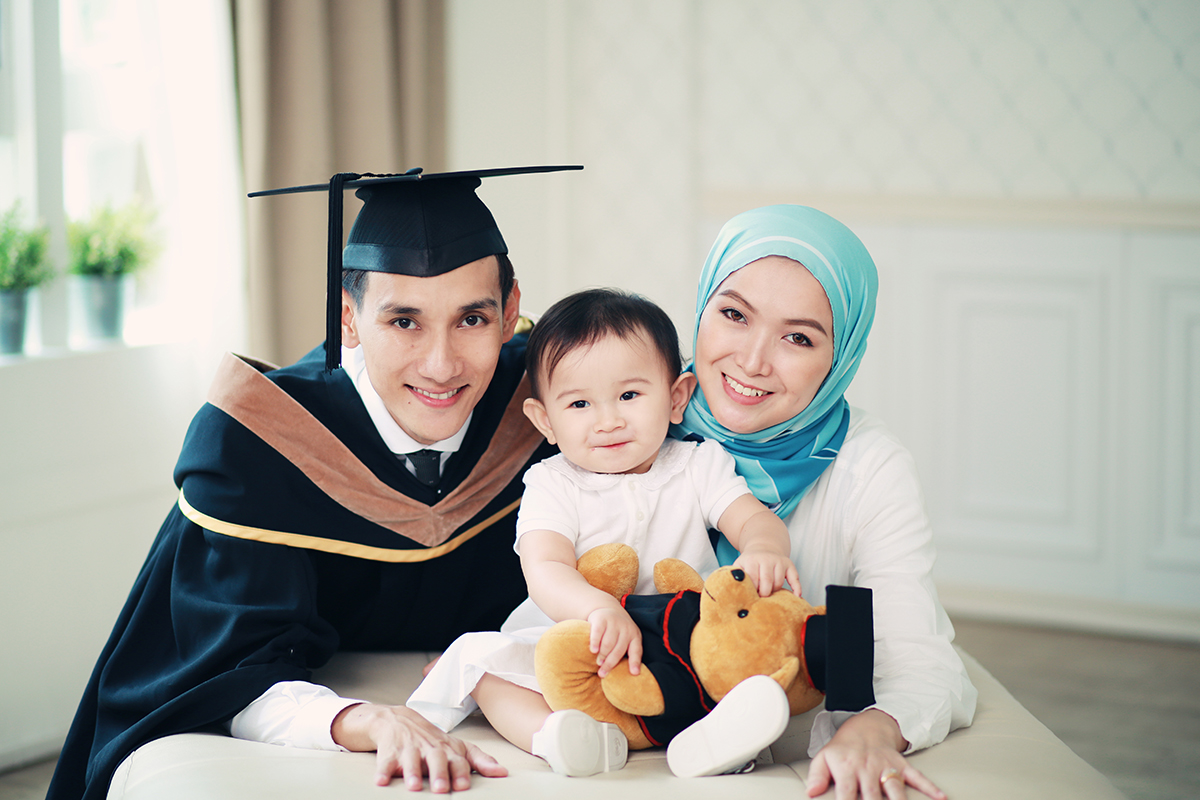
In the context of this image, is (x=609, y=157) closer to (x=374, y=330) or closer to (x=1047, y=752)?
(x=374, y=330)

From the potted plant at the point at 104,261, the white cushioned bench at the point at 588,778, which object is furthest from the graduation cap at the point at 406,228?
the potted plant at the point at 104,261

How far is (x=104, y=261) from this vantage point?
2.84m

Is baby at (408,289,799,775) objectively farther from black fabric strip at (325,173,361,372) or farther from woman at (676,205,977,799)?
black fabric strip at (325,173,361,372)

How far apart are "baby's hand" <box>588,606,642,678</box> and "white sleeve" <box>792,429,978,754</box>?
1.09 ft

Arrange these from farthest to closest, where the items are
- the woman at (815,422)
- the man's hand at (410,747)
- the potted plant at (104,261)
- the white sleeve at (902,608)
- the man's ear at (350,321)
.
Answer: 1. the potted plant at (104,261)
2. the man's ear at (350,321)
3. the woman at (815,422)
4. the white sleeve at (902,608)
5. the man's hand at (410,747)

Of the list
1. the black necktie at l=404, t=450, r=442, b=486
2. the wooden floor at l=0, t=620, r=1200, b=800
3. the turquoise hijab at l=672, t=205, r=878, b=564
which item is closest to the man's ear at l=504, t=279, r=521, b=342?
the black necktie at l=404, t=450, r=442, b=486

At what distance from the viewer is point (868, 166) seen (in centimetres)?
389

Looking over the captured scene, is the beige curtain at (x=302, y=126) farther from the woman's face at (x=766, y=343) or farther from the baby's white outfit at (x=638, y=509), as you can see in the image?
the woman's face at (x=766, y=343)

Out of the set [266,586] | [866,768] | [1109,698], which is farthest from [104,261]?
[1109,698]

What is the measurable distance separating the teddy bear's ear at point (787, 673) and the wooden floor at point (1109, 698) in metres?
1.69

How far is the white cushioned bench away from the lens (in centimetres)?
130

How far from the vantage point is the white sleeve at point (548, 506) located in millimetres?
1582

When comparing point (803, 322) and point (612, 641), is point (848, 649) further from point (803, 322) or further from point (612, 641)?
point (803, 322)

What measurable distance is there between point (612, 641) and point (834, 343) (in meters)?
0.65
